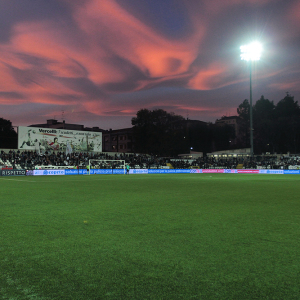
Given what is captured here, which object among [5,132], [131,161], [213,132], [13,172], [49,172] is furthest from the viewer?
[213,132]

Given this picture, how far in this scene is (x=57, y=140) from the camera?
51.4 meters

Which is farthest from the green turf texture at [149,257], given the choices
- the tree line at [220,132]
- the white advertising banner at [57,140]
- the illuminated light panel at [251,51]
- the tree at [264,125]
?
the tree at [264,125]

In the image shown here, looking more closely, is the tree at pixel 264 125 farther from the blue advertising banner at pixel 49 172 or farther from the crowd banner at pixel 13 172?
the crowd banner at pixel 13 172

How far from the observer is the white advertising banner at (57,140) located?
48.3m

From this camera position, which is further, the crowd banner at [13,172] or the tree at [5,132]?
the tree at [5,132]

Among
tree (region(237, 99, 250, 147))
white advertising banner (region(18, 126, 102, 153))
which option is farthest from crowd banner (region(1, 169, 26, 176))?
tree (region(237, 99, 250, 147))

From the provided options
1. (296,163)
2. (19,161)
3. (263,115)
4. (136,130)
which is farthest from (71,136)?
(263,115)

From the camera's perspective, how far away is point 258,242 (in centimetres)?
561

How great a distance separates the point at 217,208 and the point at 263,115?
8076 centimetres

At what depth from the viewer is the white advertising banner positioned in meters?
48.3

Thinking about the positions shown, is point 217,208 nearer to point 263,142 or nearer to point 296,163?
point 296,163

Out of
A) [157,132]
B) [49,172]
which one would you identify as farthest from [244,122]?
[49,172]

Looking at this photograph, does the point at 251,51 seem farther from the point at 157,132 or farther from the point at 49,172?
the point at 49,172

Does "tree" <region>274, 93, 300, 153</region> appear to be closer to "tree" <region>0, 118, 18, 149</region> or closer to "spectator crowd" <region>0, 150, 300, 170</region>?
"spectator crowd" <region>0, 150, 300, 170</region>
